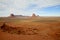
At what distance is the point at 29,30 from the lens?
7.79ft

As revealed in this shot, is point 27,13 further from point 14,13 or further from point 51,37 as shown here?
point 51,37

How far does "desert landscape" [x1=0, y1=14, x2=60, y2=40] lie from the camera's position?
2314 millimetres

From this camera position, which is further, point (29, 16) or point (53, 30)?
point (29, 16)

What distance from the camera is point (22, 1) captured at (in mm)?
2555

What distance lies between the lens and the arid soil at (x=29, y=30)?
7.56 ft

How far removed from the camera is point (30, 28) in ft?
7.86

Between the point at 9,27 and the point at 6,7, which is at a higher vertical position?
the point at 6,7

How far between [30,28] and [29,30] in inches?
2.1

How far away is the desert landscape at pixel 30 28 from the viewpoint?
7.59 feet

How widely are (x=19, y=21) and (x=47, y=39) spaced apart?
74 cm

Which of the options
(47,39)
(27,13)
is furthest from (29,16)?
(47,39)

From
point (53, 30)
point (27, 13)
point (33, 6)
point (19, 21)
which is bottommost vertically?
point (53, 30)

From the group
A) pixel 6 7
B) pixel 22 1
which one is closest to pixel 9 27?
pixel 6 7

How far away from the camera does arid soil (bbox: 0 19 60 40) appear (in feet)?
7.56
